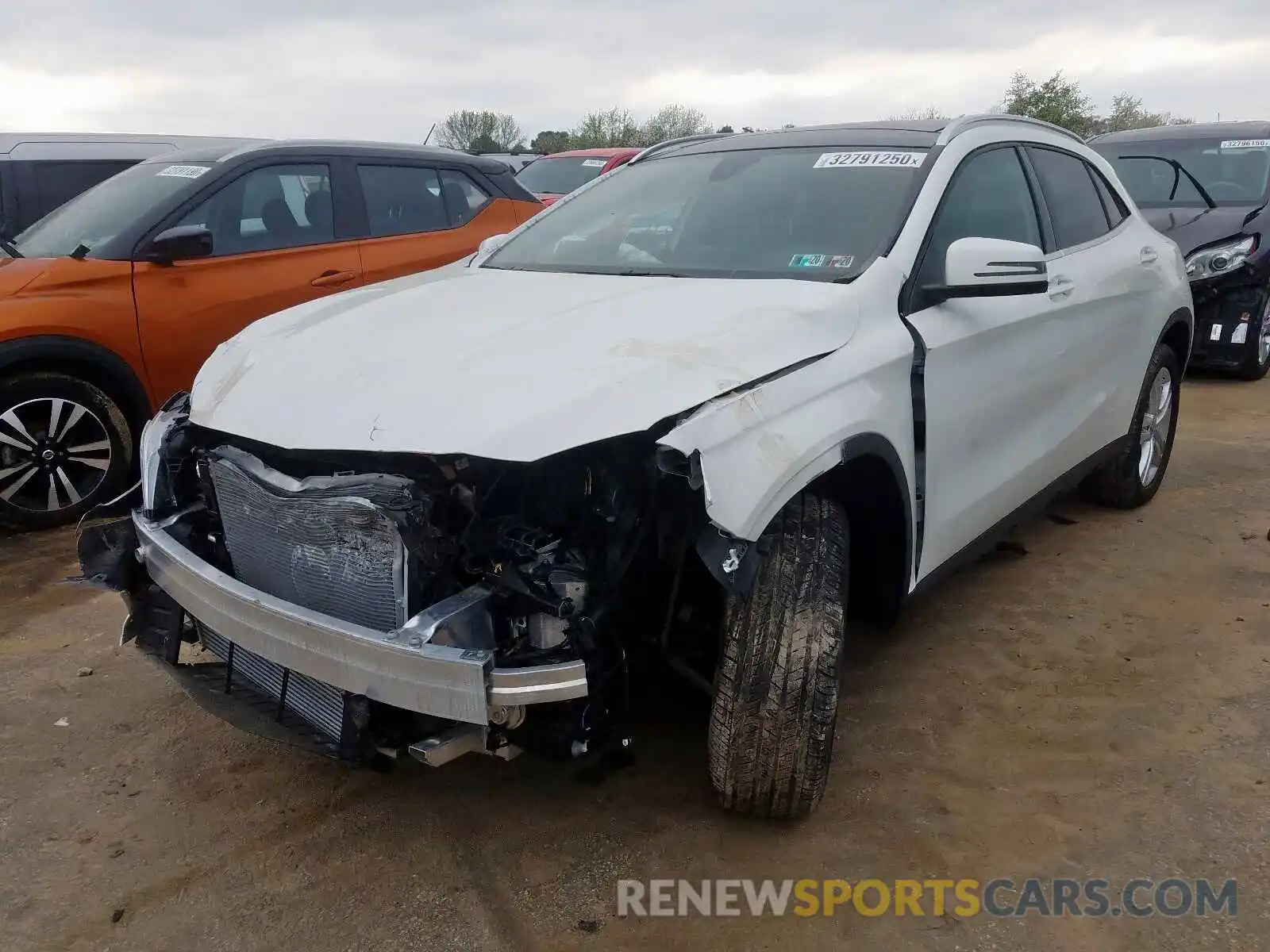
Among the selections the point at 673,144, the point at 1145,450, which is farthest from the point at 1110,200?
the point at 673,144

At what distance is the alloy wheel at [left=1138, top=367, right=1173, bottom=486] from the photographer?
475 centimetres

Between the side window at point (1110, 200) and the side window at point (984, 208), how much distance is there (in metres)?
0.82

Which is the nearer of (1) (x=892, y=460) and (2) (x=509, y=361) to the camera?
(2) (x=509, y=361)

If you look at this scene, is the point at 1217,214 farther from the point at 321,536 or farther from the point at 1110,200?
the point at 321,536

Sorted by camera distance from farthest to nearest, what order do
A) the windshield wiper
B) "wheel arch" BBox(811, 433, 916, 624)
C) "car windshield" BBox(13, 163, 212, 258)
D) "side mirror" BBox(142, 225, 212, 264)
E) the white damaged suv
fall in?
the windshield wiper, "car windshield" BBox(13, 163, 212, 258), "side mirror" BBox(142, 225, 212, 264), "wheel arch" BBox(811, 433, 916, 624), the white damaged suv

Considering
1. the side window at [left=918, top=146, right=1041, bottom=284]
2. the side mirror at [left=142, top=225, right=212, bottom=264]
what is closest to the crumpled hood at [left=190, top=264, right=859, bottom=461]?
the side window at [left=918, top=146, right=1041, bottom=284]

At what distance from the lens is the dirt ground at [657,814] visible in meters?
2.22

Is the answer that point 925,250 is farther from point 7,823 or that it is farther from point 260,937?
point 7,823

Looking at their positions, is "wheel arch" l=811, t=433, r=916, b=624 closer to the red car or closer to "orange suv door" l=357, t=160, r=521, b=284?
"orange suv door" l=357, t=160, r=521, b=284

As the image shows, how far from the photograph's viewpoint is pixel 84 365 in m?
4.70

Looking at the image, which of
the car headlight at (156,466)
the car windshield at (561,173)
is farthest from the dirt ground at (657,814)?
the car windshield at (561,173)

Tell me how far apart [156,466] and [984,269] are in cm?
231

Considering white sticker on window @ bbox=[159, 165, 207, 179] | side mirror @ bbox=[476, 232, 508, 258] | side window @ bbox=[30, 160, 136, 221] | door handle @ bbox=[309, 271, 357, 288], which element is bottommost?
door handle @ bbox=[309, 271, 357, 288]

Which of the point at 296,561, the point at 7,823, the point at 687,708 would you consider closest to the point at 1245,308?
the point at 687,708
